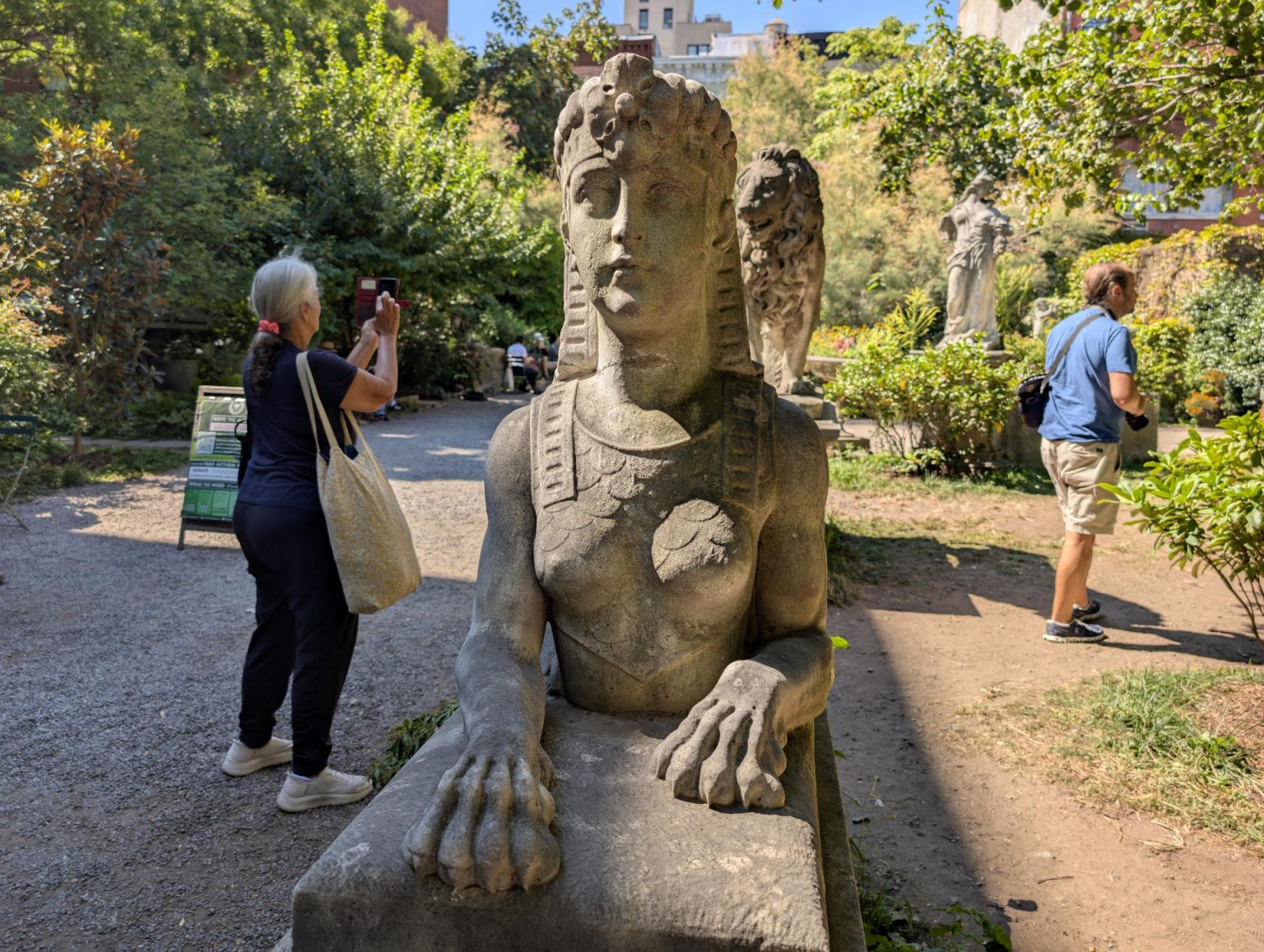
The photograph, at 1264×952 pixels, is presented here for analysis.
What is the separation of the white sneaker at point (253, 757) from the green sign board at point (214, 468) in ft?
10.8

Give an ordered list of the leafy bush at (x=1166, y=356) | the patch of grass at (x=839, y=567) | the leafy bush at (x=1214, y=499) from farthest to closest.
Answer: the leafy bush at (x=1166, y=356) < the patch of grass at (x=839, y=567) < the leafy bush at (x=1214, y=499)

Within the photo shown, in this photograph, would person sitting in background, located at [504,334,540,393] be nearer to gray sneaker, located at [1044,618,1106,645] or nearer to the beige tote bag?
gray sneaker, located at [1044,618,1106,645]

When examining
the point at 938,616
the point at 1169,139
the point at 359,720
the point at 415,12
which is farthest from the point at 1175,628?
the point at 415,12

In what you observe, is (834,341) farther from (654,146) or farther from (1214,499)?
(654,146)

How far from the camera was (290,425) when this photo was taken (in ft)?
10.8

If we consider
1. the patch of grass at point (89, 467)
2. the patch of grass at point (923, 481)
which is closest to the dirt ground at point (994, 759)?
the patch of grass at point (923, 481)

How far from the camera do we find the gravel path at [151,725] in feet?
9.52

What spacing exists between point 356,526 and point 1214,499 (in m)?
3.36

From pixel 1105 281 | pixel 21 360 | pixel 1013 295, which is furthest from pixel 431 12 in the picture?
pixel 1105 281

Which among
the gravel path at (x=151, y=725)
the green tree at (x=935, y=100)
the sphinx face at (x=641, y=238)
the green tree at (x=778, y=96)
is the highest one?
the green tree at (x=778, y=96)

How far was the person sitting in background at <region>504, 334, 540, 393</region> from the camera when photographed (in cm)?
2052

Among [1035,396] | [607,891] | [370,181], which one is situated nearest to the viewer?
[607,891]

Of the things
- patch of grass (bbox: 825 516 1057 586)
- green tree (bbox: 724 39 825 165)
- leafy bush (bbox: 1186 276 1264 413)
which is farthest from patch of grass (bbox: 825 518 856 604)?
green tree (bbox: 724 39 825 165)

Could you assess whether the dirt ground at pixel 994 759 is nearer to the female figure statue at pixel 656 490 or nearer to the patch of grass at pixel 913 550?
the patch of grass at pixel 913 550
